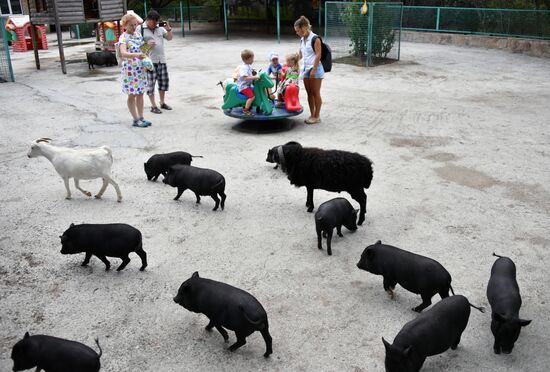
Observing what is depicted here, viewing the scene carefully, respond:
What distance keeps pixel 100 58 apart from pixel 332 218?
47.4 feet

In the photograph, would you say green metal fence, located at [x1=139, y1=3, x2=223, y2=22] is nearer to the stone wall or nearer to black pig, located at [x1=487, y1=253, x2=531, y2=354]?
the stone wall

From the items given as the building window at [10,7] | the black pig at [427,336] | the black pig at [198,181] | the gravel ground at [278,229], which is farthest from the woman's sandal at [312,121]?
the building window at [10,7]

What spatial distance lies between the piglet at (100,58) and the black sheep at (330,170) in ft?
43.0

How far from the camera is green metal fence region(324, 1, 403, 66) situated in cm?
1605

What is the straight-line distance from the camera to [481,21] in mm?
20391

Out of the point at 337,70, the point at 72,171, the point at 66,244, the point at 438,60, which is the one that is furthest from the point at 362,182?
the point at 438,60

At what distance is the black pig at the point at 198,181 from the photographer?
18.4ft

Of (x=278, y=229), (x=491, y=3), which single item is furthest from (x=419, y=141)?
(x=491, y=3)

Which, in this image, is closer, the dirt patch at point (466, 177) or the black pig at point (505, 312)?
the black pig at point (505, 312)

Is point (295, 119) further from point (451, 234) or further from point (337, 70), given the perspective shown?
point (337, 70)

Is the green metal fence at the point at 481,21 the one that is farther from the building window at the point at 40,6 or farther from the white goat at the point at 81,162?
the white goat at the point at 81,162

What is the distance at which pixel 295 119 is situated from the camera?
977 cm

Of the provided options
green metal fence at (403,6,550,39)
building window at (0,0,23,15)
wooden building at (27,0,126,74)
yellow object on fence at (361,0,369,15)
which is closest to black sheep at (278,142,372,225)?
yellow object on fence at (361,0,369,15)

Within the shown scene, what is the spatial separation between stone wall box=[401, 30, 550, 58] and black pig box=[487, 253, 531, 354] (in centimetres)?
1702
